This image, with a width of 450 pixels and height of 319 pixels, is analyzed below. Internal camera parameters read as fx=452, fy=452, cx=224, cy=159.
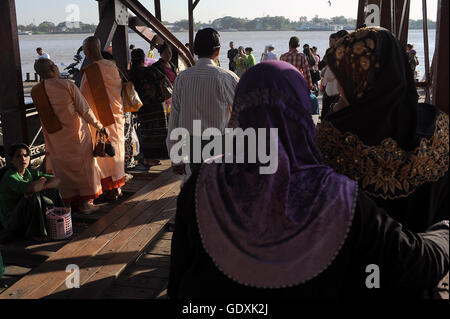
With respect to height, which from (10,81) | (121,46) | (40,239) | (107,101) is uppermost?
(121,46)

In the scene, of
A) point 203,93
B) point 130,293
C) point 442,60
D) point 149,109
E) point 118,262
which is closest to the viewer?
point 442,60

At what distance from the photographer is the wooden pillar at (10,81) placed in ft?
13.6

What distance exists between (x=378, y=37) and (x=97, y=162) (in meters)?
3.69

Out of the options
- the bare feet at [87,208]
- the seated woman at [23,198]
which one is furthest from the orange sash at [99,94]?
the seated woman at [23,198]

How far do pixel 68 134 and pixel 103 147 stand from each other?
1.19 ft

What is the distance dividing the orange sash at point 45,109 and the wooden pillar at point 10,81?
14.4 inches

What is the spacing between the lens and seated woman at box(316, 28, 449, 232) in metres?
1.67

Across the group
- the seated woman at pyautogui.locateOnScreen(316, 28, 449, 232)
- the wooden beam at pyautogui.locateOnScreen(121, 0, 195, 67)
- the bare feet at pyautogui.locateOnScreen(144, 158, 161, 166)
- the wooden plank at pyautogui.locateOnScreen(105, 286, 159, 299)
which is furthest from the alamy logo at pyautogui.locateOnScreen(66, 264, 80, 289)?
the wooden beam at pyautogui.locateOnScreen(121, 0, 195, 67)

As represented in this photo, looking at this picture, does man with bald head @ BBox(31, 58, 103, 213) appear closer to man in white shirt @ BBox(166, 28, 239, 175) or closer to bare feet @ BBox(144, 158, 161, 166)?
man in white shirt @ BBox(166, 28, 239, 175)

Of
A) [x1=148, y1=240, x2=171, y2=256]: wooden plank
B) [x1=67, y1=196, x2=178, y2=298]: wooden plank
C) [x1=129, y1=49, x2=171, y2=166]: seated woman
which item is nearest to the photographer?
[x1=67, y1=196, x2=178, y2=298]: wooden plank

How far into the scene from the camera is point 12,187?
12.8 ft

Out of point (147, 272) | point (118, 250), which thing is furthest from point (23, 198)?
point (147, 272)

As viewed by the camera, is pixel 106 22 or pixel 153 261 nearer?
pixel 153 261

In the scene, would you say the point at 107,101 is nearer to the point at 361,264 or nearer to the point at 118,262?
the point at 118,262
